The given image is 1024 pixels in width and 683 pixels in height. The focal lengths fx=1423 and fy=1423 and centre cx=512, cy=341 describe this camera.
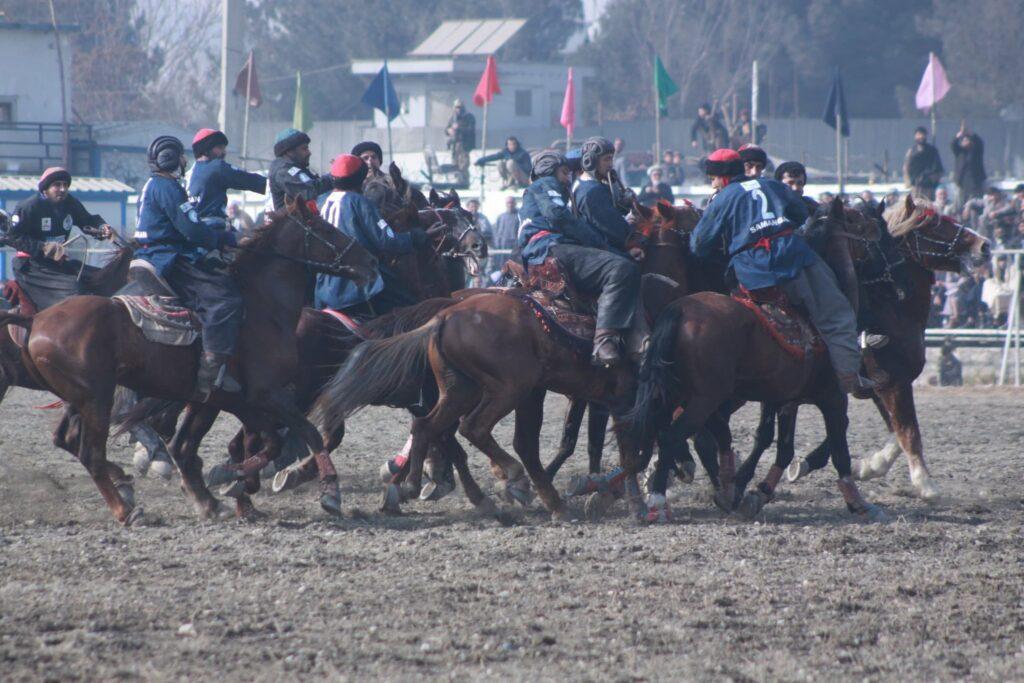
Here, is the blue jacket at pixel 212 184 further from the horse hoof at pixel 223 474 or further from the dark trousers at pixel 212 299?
the horse hoof at pixel 223 474

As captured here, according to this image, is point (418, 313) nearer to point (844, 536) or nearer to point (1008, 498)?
point (844, 536)

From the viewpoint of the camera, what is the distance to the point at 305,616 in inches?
240

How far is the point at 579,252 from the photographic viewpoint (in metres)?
8.87

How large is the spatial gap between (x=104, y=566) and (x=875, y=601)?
372cm

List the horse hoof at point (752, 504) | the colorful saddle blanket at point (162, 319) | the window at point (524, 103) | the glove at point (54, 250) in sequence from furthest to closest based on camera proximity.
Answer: the window at point (524, 103), the glove at point (54, 250), the horse hoof at point (752, 504), the colorful saddle blanket at point (162, 319)

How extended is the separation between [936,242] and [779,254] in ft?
6.17

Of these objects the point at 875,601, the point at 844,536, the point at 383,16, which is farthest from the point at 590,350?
the point at 383,16

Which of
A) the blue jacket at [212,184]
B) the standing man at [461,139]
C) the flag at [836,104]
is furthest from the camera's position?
the standing man at [461,139]

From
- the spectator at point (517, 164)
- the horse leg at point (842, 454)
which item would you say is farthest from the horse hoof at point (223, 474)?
the spectator at point (517, 164)

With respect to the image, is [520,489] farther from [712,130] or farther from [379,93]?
[712,130]

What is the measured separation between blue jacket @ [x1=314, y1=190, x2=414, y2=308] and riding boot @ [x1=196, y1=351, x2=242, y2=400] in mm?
1148

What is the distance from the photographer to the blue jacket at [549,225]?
889cm

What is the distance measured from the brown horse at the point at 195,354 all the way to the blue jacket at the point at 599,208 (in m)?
1.39

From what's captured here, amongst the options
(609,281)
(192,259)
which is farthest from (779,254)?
(192,259)
